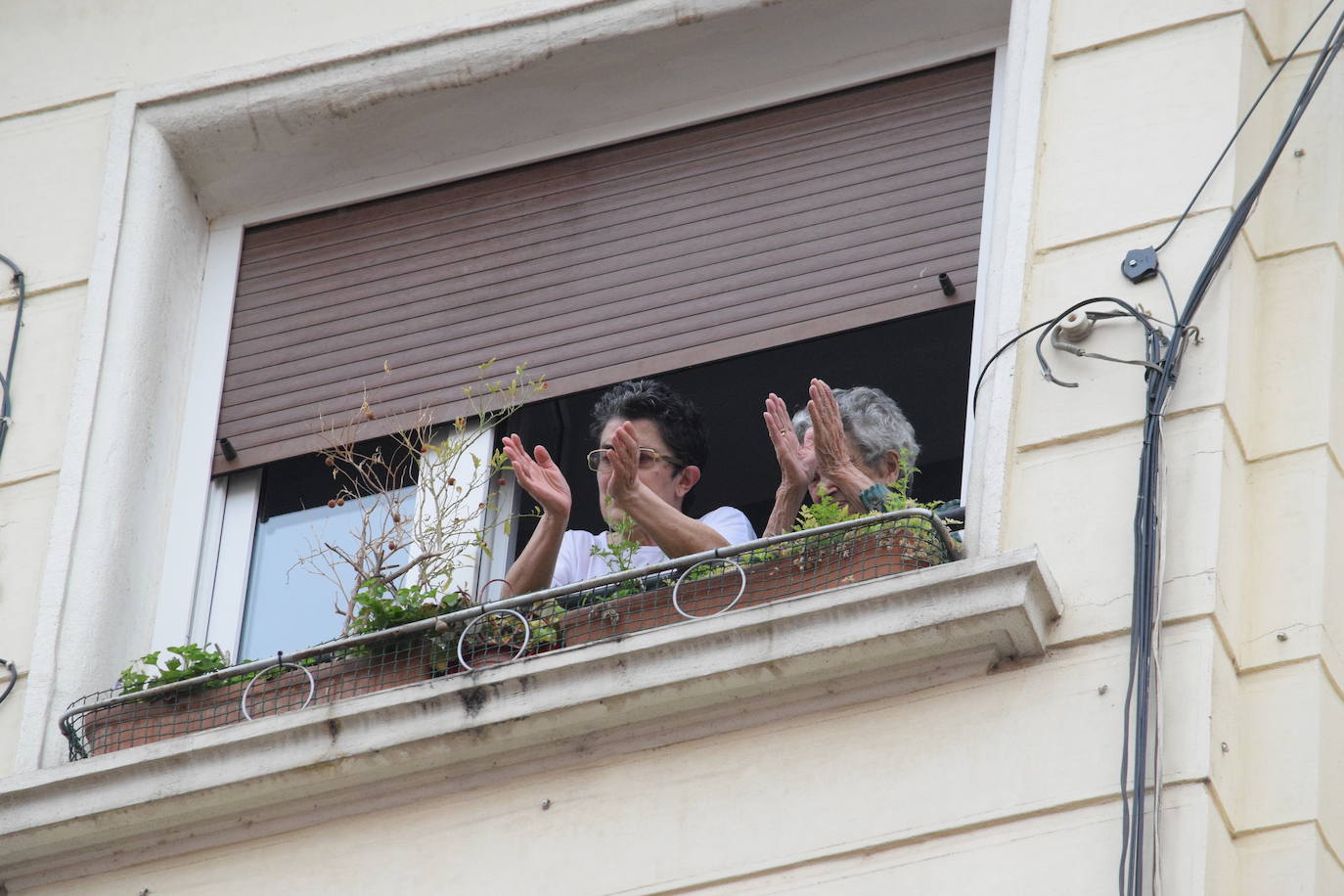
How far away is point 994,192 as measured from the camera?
22.5 feet

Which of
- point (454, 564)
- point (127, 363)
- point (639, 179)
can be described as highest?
point (639, 179)

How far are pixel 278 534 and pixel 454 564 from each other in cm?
84

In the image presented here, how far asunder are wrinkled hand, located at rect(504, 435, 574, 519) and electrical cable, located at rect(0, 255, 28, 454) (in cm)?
169

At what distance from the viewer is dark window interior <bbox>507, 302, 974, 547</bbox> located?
30.7 feet

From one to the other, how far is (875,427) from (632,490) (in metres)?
0.90

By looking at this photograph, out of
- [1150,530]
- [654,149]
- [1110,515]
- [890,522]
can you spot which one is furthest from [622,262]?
[1150,530]

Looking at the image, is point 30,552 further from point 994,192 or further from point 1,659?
point 994,192

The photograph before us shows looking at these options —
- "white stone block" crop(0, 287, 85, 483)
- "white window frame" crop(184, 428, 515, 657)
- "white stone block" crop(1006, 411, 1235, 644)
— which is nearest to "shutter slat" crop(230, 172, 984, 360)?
"white window frame" crop(184, 428, 515, 657)

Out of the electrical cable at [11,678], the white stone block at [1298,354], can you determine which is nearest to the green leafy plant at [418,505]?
the electrical cable at [11,678]

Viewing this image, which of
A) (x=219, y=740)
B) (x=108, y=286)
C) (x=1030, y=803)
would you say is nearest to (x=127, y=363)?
(x=108, y=286)

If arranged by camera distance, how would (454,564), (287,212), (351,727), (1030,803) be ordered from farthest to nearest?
(287,212), (454,564), (351,727), (1030,803)

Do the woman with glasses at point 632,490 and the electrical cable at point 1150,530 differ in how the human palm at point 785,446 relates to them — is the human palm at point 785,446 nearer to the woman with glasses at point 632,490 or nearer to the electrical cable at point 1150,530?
the woman with glasses at point 632,490

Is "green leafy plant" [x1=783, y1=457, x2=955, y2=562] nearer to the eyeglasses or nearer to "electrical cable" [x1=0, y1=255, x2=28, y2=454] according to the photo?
the eyeglasses

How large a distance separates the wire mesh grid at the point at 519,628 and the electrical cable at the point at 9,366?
3.38 ft
